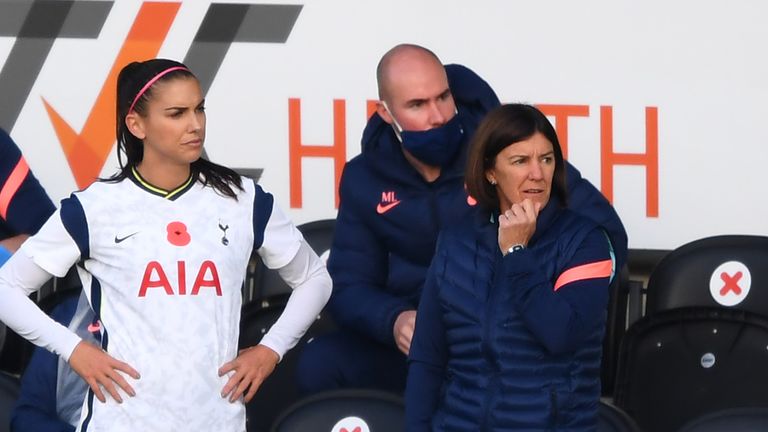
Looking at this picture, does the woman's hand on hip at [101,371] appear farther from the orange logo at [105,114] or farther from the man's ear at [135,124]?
the orange logo at [105,114]

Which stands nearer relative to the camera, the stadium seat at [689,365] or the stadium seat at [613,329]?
the stadium seat at [689,365]

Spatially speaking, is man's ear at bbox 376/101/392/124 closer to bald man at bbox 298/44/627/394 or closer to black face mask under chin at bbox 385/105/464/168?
bald man at bbox 298/44/627/394

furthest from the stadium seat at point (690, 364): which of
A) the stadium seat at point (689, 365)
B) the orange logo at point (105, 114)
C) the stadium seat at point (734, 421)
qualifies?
the orange logo at point (105, 114)

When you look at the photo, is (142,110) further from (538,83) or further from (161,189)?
(538,83)

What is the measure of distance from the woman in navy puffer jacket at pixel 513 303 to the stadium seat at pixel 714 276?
1.52 meters

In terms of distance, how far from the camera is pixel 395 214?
17.1ft

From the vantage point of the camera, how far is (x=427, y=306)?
13.0 feet

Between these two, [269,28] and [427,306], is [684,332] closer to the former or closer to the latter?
[427,306]

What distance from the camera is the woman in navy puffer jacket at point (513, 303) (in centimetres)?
376

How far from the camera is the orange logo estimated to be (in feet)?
20.4

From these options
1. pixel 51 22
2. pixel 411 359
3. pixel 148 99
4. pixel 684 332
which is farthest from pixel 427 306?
pixel 51 22

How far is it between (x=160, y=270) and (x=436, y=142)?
1228 millimetres

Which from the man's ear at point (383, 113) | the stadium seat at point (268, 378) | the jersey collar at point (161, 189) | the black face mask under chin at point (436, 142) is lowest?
the stadium seat at point (268, 378)

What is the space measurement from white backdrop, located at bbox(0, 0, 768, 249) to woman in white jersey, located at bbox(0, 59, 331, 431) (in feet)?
6.26
